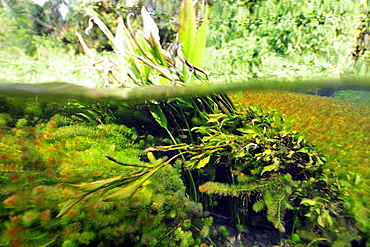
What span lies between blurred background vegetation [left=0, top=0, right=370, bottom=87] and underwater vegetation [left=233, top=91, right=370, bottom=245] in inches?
11.2

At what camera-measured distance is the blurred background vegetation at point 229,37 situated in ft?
5.40

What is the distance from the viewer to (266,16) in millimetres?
1971

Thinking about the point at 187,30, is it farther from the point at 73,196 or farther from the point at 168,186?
the point at 73,196

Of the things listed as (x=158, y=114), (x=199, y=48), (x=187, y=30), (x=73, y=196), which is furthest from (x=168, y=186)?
(x=187, y=30)

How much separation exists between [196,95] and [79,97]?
3.25ft

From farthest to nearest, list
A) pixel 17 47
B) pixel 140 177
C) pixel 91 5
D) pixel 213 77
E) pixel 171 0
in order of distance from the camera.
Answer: pixel 91 5 → pixel 171 0 → pixel 17 47 → pixel 213 77 → pixel 140 177

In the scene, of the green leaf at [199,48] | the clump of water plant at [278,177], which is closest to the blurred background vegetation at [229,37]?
the green leaf at [199,48]

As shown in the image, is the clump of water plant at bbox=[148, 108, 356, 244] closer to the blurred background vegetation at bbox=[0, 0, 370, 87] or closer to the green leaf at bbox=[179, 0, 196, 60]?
the blurred background vegetation at bbox=[0, 0, 370, 87]

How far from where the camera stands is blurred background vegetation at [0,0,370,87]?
165cm

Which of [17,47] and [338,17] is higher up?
[338,17]

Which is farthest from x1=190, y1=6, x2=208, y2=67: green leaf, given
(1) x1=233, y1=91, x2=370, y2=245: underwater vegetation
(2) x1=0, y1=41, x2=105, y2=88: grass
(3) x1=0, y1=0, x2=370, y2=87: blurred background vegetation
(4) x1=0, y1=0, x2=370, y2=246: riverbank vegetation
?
(2) x1=0, y1=41, x2=105, y2=88: grass

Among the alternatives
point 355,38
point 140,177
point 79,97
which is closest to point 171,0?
point 79,97

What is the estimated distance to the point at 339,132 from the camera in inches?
58.8

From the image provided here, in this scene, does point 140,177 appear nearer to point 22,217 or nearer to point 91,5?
point 22,217
